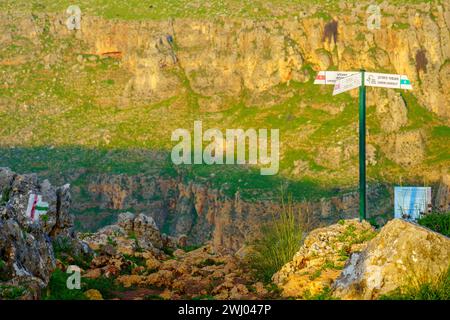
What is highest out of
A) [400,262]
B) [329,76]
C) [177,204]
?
[329,76]

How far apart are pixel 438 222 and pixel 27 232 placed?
23.6 feet

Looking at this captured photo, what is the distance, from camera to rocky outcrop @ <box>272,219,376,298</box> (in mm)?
15351

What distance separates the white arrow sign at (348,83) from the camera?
18.2m

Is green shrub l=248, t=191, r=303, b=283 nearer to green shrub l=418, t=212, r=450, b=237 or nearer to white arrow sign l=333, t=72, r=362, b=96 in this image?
green shrub l=418, t=212, r=450, b=237

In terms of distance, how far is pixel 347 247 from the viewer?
1703 cm

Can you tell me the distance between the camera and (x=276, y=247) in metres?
18.8

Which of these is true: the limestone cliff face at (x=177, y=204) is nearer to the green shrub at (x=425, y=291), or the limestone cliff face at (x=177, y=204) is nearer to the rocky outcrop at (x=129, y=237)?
the rocky outcrop at (x=129, y=237)

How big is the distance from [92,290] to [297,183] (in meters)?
62.3

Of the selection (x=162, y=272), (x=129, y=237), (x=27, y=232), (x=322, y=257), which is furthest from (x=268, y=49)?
(x=27, y=232)

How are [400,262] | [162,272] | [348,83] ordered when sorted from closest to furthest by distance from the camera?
[400,262] < [348,83] < [162,272]

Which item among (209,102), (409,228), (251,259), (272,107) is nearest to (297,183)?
(272,107)

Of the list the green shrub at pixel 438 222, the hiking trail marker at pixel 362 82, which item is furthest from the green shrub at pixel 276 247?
the green shrub at pixel 438 222

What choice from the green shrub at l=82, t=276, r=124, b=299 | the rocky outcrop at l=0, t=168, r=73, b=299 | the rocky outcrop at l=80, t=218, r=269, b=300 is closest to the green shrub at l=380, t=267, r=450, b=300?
the rocky outcrop at l=80, t=218, r=269, b=300

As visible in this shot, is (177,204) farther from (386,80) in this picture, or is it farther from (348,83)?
(386,80)
